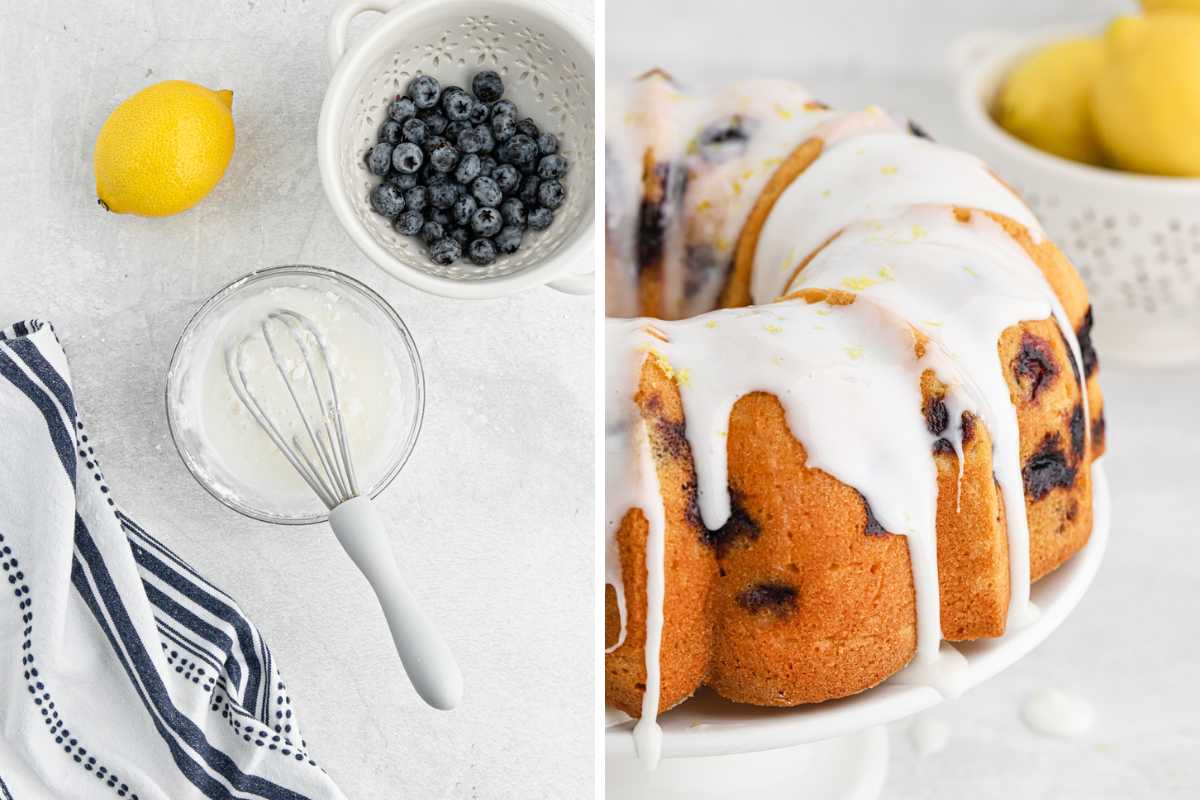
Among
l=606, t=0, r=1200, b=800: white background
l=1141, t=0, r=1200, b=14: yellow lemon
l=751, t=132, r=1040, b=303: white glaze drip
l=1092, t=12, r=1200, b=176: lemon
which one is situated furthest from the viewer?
l=1141, t=0, r=1200, b=14: yellow lemon

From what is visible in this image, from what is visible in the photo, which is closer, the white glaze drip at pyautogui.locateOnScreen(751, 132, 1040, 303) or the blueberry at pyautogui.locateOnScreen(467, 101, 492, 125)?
the blueberry at pyautogui.locateOnScreen(467, 101, 492, 125)

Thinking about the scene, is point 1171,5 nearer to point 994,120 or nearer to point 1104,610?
point 994,120

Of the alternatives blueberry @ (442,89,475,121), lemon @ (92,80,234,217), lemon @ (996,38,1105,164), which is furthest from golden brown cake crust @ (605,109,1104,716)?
lemon @ (996,38,1105,164)

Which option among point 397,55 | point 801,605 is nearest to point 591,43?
point 397,55

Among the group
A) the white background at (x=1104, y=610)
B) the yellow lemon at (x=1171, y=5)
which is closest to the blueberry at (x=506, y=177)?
the white background at (x=1104, y=610)

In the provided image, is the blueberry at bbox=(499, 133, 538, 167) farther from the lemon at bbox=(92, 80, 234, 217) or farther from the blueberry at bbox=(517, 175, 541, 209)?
the lemon at bbox=(92, 80, 234, 217)

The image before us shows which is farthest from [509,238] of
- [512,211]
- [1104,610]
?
[1104,610]

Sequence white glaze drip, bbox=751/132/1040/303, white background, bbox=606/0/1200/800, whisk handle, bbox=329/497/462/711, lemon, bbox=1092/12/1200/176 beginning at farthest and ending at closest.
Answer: lemon, bbox=1092/12/1200/176 → white background, bbox=606/0/1200/800 → white glaze drip, bbox=751/132/1040/303 → whisk handle, bbox=329/497/462/711

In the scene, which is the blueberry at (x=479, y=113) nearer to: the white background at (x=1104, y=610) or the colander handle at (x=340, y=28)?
the colander handle at (x=340, y=28)
